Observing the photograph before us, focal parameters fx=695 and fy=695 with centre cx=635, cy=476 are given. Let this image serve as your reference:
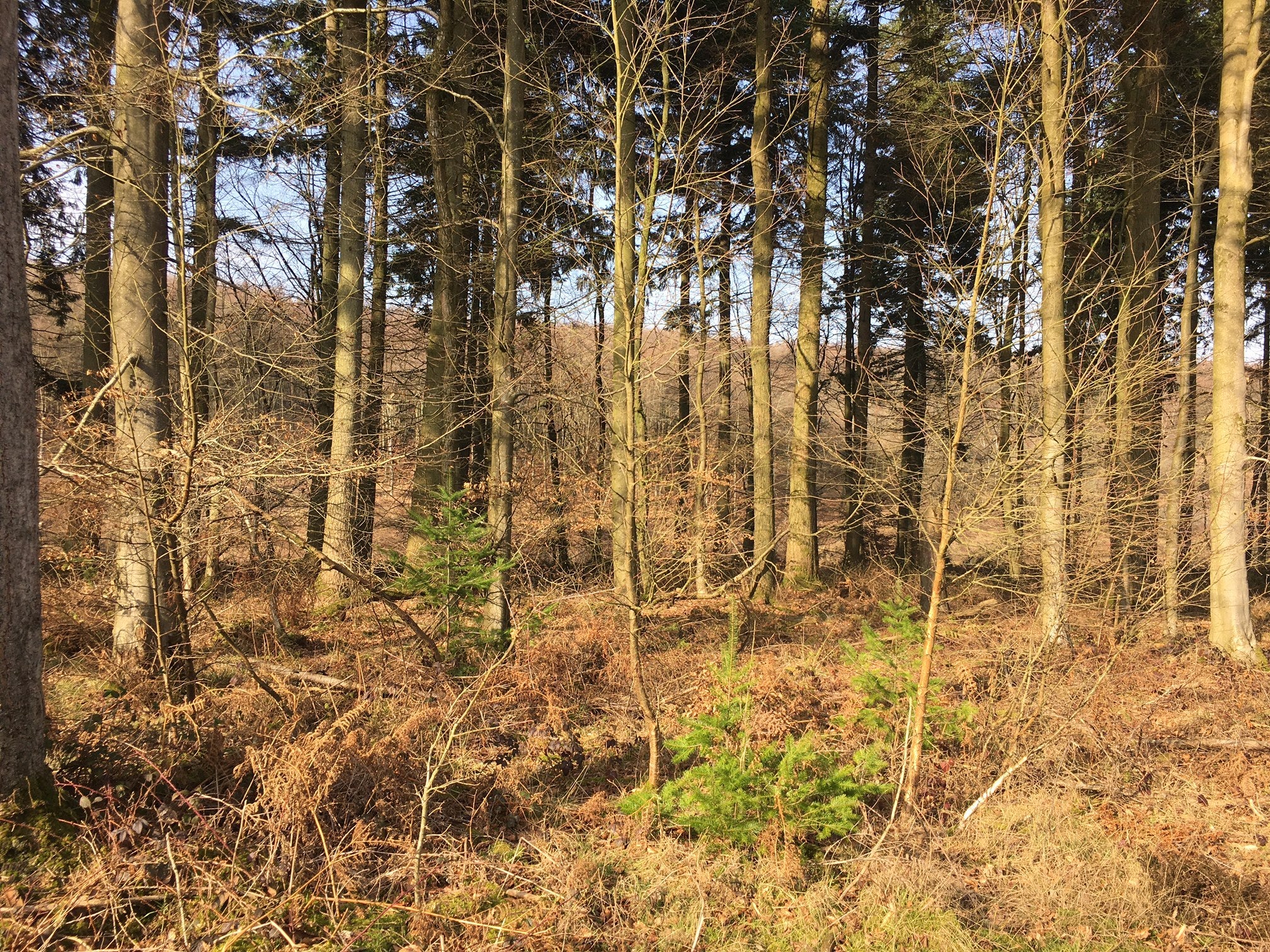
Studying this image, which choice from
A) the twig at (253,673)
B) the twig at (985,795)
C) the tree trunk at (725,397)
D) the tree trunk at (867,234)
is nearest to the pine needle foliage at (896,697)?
the twig at (985,795)

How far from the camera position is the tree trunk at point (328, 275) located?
9.64m

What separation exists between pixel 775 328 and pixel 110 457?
12165mm

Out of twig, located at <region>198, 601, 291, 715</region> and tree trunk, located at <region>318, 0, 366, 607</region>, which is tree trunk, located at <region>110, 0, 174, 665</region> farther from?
tree trunk, located at <region>318, 0, 366, 607</region>

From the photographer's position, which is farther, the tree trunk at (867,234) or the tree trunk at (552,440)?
the tree trunk at (867,234)

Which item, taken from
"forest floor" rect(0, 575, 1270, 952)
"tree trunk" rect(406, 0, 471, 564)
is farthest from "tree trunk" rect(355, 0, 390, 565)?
"forest floor" rect(0, 575, 1270, 952)

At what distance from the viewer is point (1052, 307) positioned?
351 inches

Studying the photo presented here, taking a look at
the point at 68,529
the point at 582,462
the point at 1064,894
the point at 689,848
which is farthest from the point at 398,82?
the point at 1064,894

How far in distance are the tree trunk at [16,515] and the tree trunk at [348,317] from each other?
5.40 m

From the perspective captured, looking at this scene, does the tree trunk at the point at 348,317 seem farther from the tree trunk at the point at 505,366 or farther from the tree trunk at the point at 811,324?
the tree trunk at the point at 811,324

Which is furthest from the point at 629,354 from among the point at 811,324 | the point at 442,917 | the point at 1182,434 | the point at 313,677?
the point at 811,324

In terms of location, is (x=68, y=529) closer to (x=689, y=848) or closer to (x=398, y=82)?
(x=689, y=848)

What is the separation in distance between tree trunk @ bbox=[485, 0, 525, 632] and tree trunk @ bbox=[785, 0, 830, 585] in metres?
6.35

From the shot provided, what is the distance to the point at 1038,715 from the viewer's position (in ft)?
18.0

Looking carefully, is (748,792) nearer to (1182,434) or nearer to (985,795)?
(985,795)
